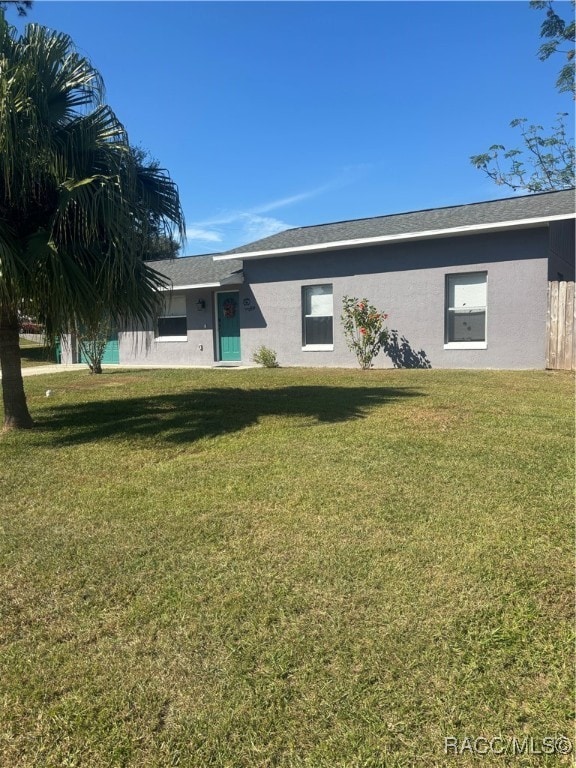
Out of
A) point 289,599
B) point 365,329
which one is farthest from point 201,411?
point 365,329

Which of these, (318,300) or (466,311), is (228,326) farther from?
(466,311)

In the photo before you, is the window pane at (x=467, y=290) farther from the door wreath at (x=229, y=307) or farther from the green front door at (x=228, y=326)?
the door wreath at (x=229, y=307)

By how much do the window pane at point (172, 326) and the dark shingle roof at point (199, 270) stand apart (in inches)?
51.4

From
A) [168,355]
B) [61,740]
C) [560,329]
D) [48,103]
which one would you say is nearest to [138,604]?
[61,740]

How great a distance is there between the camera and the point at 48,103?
6.40 meters

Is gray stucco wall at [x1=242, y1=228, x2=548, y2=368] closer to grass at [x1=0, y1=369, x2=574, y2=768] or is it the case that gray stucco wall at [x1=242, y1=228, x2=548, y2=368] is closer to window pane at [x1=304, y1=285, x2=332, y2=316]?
window pane at [x1=304, y1=285, x2=332, y2=316]

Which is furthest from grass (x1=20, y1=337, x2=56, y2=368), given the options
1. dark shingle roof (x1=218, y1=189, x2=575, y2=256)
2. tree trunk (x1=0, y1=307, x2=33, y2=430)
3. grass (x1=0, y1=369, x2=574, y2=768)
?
grass (x1=0, y1=369, x2=574, y2=768)

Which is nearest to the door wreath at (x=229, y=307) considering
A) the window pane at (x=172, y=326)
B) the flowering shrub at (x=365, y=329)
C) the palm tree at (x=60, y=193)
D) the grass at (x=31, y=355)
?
the window pane at (x=172, y=326)

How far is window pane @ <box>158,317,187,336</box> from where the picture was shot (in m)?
17.8

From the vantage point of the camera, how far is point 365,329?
1348 cm

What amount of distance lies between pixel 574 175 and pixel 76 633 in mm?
33535

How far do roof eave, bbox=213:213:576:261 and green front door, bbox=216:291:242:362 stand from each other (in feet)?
4.59

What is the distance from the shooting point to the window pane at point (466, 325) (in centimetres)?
1267

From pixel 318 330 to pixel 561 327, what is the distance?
236 inches
